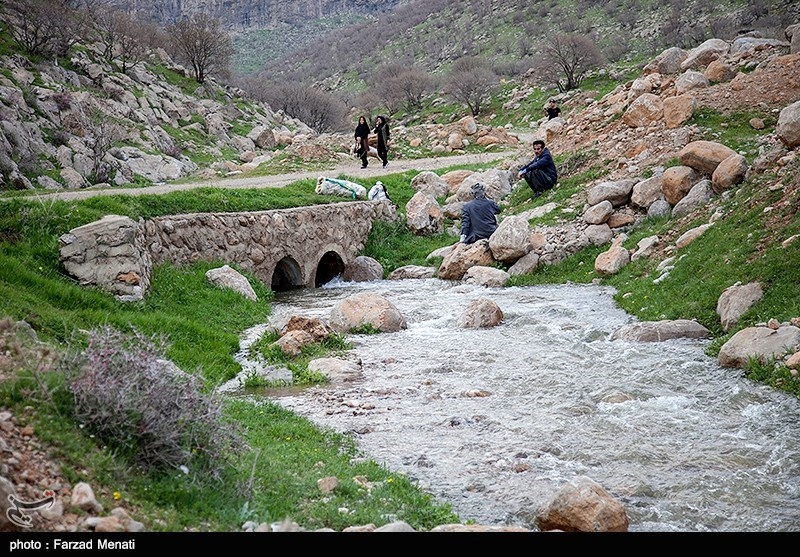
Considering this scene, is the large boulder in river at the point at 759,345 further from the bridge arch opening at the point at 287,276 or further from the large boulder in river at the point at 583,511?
the bridge arch opening at the point at 287,276

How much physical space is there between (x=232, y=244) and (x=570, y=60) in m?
33.9

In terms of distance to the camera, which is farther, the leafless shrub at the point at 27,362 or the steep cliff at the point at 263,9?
the steep cliff at the point at 263,9

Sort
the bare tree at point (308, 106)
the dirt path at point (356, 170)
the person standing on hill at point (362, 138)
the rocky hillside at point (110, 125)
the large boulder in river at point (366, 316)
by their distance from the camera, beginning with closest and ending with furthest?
the large boulder in river at point (366, 316) < the dirt path at point (356, 170) < the rocky hillside at point (110, 125) < the person standing on hill at point (362, 138) < the bare tree at point (308, 106)

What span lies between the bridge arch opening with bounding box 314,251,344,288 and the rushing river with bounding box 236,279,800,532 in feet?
30.3

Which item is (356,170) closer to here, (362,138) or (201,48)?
(362,138)

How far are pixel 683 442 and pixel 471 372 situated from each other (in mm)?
3697

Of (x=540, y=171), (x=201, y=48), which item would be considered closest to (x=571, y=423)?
(x=540, y=171)

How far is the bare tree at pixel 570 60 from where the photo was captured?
144ft

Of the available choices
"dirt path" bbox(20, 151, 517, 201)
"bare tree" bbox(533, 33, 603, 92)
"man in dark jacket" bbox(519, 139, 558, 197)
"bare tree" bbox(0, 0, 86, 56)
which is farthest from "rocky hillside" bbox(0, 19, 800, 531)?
"bare tree" bbox(533, 33, 603, 92)

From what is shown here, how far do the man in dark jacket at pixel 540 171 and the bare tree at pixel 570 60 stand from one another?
77.7 ft

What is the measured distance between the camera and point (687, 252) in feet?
44.5

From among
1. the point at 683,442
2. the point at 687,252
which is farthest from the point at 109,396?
the point at 687,252

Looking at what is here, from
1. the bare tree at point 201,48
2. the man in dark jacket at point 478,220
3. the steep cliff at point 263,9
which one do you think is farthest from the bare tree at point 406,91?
the steep cliff at point 263,9

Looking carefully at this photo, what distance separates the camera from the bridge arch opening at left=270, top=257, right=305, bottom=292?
806 inches
